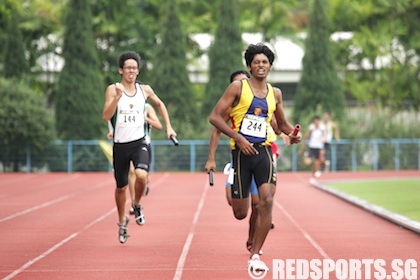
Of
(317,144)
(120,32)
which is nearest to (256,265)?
(317,144)

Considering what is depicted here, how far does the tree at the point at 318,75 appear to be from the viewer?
41.8m

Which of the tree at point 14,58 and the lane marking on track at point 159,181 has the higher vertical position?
the tree at point 14,58

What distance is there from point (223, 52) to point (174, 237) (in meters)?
28.5

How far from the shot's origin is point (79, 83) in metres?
39.4

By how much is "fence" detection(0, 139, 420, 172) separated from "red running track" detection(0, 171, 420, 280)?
46.6 ft

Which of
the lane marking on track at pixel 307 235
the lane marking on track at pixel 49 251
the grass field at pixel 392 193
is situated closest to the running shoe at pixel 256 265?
the lane marking on track at pixel 307 235

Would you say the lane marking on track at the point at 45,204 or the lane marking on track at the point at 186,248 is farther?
the lane marking on track at the point at 45,204

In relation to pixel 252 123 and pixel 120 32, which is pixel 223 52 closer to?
pixel 120 32

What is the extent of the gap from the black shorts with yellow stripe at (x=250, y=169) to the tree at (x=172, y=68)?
3066 centimetres

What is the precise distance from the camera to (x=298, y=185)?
A: 27.5 m

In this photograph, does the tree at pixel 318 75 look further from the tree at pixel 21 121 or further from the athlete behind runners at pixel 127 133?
the athlete behind runners at pixel 127 133

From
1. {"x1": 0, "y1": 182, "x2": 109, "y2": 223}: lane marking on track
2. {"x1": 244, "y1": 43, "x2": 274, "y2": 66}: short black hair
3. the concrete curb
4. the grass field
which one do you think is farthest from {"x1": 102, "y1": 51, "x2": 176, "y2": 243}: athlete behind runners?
the grass field

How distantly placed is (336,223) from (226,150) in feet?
71.7

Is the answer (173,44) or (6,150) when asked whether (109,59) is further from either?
(6,150)
